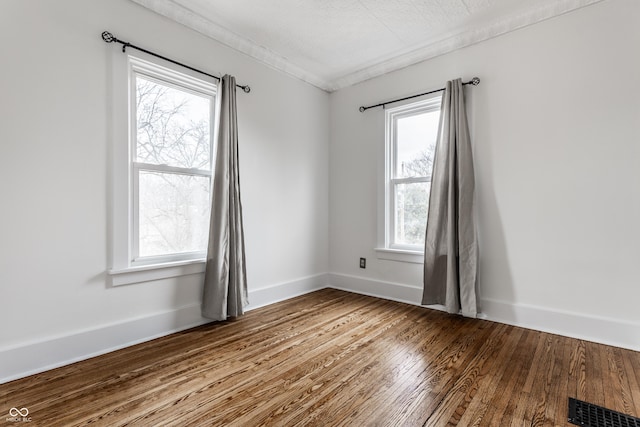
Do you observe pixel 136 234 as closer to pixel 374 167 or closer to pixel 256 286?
pixel 256 286

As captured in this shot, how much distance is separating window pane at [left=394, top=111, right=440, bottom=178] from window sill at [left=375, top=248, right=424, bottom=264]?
0.82 metres

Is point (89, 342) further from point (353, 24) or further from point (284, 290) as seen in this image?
point (353, 24)

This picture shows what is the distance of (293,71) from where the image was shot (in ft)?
11.7

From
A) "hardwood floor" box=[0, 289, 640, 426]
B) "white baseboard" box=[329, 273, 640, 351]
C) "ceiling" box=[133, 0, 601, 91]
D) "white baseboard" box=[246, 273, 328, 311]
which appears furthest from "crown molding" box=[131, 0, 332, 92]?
"white baseboard" box=[329, 273, 640, 351]

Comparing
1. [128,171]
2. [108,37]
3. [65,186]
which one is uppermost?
[108,37]

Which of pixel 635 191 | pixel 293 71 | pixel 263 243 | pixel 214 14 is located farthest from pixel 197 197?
pixel 635 191

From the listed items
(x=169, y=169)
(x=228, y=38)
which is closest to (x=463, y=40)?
(x=228, y=38)

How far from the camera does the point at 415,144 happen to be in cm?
341

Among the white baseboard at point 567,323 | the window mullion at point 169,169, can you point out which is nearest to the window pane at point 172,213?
the window mullion at point 169,169

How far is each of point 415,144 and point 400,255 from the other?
1205 mm

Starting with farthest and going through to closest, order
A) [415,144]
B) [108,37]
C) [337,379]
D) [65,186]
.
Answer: [415,144] < [108,37] < [65,186] < [337,379]

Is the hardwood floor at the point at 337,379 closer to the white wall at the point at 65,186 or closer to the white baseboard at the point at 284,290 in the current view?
the white wall at the point at 65,186

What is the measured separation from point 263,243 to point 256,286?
0.44 m

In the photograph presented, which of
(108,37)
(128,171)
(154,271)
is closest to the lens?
(108,37)
